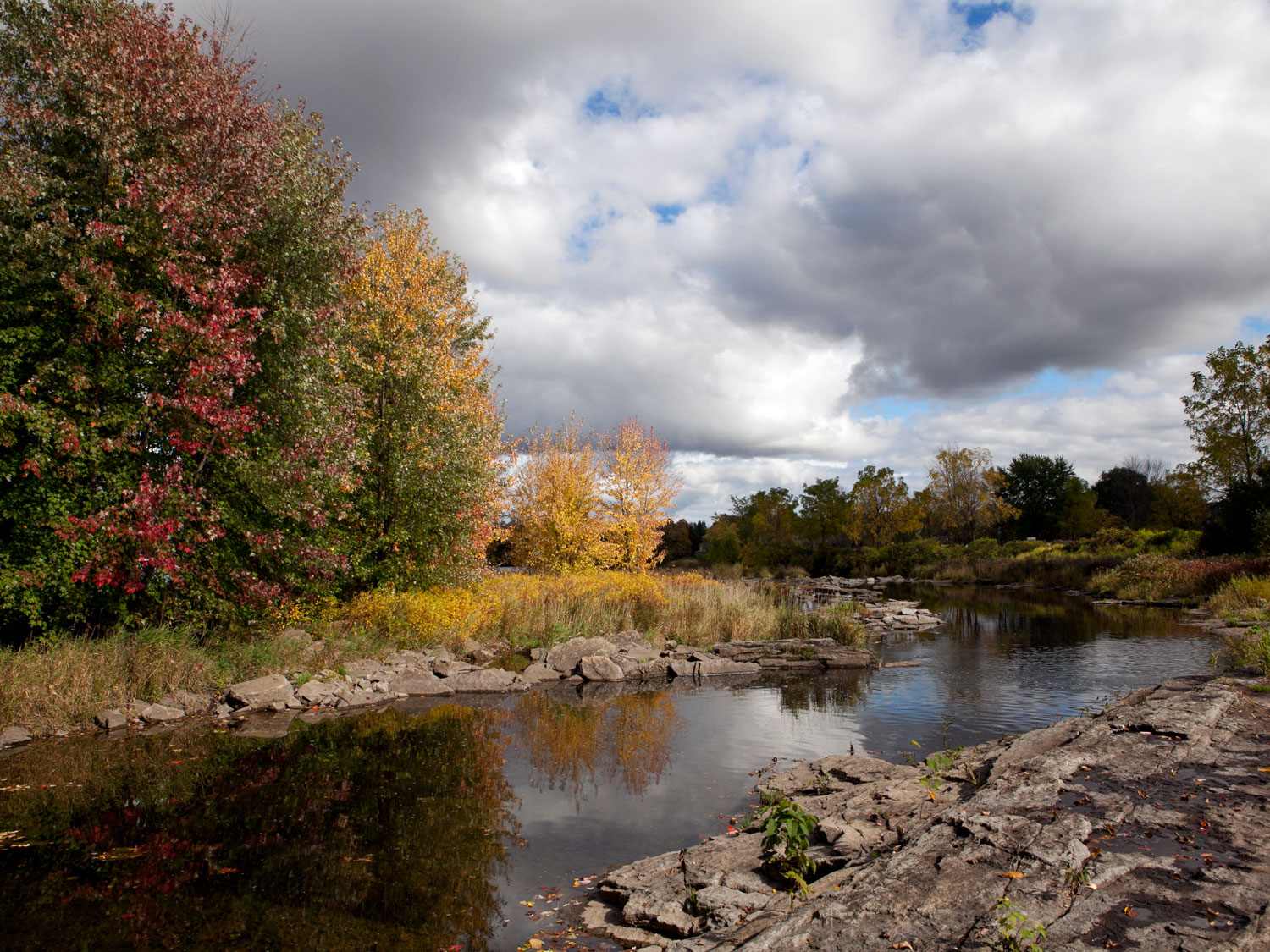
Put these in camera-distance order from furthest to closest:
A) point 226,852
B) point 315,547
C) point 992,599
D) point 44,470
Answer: point 992,599, point 315,547, point 44,470, point 226,852

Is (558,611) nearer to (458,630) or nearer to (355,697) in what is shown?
(458,630)

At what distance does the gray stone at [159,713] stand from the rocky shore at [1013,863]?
8065 millimetres

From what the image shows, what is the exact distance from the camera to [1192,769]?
6312mm

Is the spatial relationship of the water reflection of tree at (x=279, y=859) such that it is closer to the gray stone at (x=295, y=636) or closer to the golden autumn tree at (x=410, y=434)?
the gray stone at (x=295, y=636)

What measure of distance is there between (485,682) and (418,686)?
1.26 meters

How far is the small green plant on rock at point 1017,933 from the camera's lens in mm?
3400

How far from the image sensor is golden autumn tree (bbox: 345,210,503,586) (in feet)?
52.2

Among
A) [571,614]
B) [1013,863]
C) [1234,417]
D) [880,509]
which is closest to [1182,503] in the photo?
[1234,417]

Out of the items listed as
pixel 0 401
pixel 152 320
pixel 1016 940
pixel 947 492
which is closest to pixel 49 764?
pixel 0 401

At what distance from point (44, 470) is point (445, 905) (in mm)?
9125

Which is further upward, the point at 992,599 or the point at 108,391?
the point at 108,391

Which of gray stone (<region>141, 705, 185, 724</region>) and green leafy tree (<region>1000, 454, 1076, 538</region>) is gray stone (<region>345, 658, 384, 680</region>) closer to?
gray stone (<region>141, 705, 185, 724</region>)

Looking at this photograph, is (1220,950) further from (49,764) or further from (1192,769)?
(49,764)

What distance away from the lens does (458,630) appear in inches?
651
